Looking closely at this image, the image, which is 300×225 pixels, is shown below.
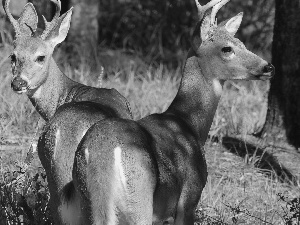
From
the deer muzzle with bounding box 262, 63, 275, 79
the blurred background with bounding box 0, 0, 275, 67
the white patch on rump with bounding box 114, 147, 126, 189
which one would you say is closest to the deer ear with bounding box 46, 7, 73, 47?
the deer muzzle with bounding box 262, 63, 275, 79

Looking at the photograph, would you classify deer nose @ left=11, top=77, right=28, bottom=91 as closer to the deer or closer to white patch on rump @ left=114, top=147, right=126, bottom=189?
the deer

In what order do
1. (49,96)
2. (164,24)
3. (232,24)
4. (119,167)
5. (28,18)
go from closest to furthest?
1. (119,167)
2. (232,24)
3. (49,96)
4. (28,18)
5. (164,24)

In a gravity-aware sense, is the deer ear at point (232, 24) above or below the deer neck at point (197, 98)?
above

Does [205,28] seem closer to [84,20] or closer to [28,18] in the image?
[28,18]

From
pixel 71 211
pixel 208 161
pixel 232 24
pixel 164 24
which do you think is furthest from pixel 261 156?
pixel 164 24

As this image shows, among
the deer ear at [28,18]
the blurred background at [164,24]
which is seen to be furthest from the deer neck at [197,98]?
the blurred background at [164,24]

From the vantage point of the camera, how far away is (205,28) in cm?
484

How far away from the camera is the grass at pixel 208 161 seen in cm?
526

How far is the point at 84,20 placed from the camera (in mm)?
11797

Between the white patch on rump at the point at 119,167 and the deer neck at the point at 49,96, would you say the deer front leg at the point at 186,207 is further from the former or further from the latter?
the deer neck at the point at 49,96

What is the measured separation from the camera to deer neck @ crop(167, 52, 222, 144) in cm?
464

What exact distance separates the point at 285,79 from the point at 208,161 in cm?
100

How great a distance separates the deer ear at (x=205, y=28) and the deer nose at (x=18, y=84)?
1.48 metres

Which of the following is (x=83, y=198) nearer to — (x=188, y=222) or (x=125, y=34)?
(x=188, y=222)
